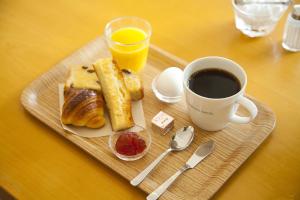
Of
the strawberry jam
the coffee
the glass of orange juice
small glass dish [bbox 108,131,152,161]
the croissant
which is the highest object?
the coffee

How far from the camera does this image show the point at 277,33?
123cm

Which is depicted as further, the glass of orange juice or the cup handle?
the glass of orange juice

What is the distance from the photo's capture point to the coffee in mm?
930

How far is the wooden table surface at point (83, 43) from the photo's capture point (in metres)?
0.89

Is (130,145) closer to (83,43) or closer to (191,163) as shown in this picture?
(191,163)

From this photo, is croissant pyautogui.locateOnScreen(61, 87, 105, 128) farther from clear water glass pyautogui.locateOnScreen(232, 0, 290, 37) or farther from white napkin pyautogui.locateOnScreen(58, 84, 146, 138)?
clear water glass pyautogui.locateOnScreen(232, 0, 290, 37)

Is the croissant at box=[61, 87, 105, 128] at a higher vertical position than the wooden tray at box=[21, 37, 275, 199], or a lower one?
higher

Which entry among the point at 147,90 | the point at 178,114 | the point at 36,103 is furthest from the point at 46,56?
the point at 178,114

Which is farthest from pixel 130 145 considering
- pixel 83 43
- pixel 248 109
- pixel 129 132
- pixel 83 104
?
pixel 83 43

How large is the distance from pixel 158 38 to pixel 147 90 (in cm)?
22

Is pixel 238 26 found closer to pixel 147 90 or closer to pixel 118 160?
pixel 147 90

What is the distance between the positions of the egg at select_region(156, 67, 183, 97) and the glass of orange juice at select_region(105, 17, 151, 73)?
0.10 m

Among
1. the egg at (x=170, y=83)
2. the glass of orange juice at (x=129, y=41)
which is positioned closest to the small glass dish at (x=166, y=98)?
the egg at (x=170, y=83)

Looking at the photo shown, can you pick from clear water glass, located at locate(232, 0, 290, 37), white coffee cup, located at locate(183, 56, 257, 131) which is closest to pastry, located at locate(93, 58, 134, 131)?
white coffee cup, located at locate(183, 56, 257, 131)
